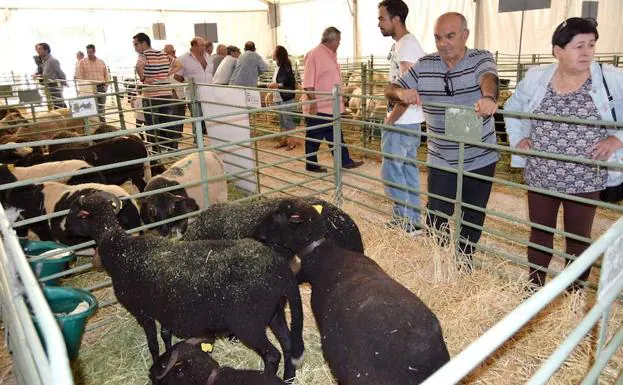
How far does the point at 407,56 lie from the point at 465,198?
4.75 ft

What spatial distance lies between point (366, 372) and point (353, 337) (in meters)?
0.15

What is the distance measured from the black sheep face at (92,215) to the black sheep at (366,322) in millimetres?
1156

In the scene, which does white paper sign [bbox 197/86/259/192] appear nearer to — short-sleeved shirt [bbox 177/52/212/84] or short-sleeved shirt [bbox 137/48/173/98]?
short-sleeved shirt [bbox 137/48/173/98]

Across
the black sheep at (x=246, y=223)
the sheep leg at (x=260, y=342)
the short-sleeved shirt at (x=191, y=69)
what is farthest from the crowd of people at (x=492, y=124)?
the short-sleeved shirt at (x=191, y=69)

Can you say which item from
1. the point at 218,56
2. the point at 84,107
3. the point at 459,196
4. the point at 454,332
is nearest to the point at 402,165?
the point at 459,196

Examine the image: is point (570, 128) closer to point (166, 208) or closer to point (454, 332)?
point (454, 332)

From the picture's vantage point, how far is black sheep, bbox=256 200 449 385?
6.30 feet

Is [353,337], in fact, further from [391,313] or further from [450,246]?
[450,246]

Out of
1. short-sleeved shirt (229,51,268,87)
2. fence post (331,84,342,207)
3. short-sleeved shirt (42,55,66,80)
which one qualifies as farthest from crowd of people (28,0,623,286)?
short-sleeved shirt (42,55,66,80)

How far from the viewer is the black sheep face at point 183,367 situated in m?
2.46

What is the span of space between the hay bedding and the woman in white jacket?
42 cm

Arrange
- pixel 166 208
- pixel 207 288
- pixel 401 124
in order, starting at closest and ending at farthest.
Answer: pixel 207 288 → pixel 166 208 → pixel 401 124

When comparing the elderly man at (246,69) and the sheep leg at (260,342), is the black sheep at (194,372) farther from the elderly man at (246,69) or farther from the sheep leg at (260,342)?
the elderly man at (246,69)

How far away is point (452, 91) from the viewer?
11.4 ft
